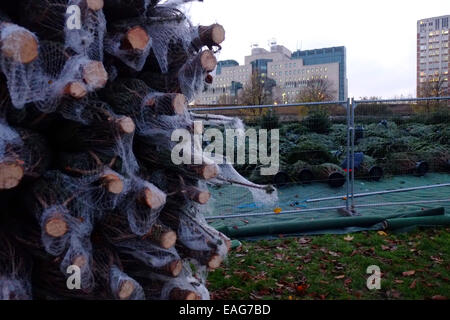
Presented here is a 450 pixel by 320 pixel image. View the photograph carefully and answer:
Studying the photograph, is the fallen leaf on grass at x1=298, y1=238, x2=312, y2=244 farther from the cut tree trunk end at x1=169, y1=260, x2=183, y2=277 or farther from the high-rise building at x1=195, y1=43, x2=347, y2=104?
the high-rise building at x1=195, y1=43, x2=347, y2=104

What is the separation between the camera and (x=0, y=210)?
2693 mm

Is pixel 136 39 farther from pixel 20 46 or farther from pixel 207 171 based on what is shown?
pixel 207 171

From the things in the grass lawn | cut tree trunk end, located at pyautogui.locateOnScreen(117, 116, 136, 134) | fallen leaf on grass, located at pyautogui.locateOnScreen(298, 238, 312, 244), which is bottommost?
the grass lawn

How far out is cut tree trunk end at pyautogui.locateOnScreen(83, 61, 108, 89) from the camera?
244 cm


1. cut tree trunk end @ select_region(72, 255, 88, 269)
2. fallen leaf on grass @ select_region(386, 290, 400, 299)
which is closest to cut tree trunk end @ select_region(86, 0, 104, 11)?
cut tree trunk end @ select_region(72, 255, 88, 269)

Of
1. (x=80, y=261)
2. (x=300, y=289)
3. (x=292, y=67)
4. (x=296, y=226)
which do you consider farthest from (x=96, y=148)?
(x=292, y=67)

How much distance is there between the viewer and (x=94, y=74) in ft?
8.07

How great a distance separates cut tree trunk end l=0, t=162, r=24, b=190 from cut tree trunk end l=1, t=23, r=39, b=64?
59cm

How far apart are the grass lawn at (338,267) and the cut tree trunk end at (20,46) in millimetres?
2776

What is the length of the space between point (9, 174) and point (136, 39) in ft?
3.89

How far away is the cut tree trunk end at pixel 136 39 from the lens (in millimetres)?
2717
